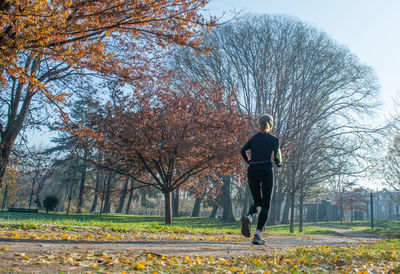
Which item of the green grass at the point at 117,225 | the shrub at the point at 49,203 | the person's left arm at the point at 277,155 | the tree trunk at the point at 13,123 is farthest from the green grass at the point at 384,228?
the shrub at the point at 49,203

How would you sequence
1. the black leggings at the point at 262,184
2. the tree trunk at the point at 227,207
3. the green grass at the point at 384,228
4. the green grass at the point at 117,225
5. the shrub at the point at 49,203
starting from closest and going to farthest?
1. the black leggings at the point at 262,184
2. the green grass at the point at 117,225
3. the green grass at the point at 384,228
4. the tree trunk at the point at 227,207
5. the shrub at the point at 49,203

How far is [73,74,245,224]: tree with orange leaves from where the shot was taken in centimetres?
1170

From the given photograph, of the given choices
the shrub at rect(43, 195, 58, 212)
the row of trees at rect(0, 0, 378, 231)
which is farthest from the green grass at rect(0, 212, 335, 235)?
the shrub at rect(43, 195, 58, 212)

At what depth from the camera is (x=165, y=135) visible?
1209cm

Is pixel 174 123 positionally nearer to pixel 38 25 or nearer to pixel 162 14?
pixel 162 14

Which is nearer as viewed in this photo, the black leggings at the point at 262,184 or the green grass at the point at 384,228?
the black leggings at the point at 262,184

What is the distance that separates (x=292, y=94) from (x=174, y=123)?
34.5 feet

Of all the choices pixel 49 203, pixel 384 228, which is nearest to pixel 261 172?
pixel 384 228

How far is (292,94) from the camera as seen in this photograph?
20344mm

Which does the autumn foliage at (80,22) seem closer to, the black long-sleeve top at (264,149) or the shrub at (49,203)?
the black long-sleeve top at (264,149)

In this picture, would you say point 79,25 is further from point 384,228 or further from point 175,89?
point 384,228

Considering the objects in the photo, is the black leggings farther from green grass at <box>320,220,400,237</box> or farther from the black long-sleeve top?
green grass at <box>320,220,400,237</box>

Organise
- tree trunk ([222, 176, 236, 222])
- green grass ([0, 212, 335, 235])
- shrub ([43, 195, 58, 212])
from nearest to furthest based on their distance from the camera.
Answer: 1. green grass ([0, 212, 335, 235])
2. tree trunk ([222, 176, 236, 222])
3. shrub ([43, 195, 58, 212])

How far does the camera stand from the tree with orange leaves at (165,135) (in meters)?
11.7
